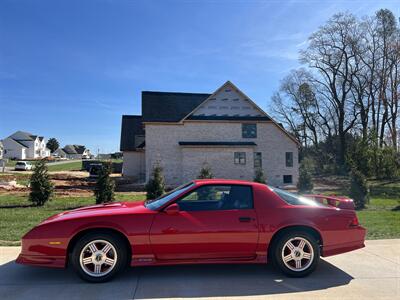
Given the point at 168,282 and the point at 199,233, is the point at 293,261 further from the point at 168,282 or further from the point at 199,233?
the point at 168,282

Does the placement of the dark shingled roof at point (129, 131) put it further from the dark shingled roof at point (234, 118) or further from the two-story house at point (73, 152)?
the two-story house at point (73, 152)

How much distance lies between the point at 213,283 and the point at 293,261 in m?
1.22

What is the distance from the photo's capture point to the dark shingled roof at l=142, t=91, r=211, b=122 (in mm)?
27422

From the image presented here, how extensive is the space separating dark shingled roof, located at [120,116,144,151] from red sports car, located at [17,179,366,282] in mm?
29684

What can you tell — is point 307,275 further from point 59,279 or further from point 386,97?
point 386,97

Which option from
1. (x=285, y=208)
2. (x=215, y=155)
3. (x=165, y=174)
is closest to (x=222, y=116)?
(x=215, y=155)

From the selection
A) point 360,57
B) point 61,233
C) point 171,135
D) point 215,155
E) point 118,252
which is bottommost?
point 118,252

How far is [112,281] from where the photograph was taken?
4555mm

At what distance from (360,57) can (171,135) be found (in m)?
29.2

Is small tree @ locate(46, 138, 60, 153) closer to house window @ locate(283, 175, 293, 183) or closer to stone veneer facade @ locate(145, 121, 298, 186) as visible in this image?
stone veneer facade @ locate(145, 121, 298, 186)

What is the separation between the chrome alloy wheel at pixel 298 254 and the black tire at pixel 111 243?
228 centimetres

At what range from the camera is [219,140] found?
2755 cm

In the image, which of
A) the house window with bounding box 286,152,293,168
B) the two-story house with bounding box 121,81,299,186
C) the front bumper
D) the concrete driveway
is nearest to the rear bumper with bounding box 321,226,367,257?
the concrete driveway

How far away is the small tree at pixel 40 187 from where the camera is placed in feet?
46.9
